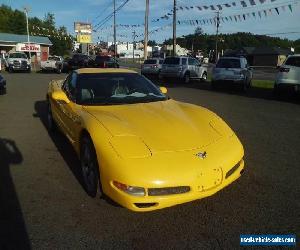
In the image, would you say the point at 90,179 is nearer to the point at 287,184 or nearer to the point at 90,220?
the point at 90,220

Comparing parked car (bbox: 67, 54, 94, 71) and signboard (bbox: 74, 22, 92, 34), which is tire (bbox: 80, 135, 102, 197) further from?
signboard (bbox: 74, 22, 92, 34)

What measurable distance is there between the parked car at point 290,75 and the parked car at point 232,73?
13.6 feet

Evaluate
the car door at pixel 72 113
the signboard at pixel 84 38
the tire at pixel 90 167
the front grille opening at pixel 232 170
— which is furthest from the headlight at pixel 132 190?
the signboard at pixel 84 38

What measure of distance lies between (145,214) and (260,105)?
9.60 m

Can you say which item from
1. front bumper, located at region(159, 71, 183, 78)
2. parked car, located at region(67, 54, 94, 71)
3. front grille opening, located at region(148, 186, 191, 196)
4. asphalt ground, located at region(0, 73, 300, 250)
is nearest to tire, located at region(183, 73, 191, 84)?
front bumper, located at region(159, 71, 183, 78)

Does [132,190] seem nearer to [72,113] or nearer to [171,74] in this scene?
[72,113]

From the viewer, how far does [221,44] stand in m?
118

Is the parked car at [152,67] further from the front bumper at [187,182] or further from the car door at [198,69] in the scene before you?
the front bumper at [187,182]

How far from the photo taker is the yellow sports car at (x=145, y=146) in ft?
11.9

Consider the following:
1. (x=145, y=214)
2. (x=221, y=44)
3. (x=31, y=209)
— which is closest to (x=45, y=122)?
(x=31, y=209)

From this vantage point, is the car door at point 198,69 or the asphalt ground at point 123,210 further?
the car door at point 198,69

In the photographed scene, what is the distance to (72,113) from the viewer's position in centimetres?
530

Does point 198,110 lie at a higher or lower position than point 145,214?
higher

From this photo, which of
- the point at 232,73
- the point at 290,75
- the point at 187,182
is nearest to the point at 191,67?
the point at 232,73
